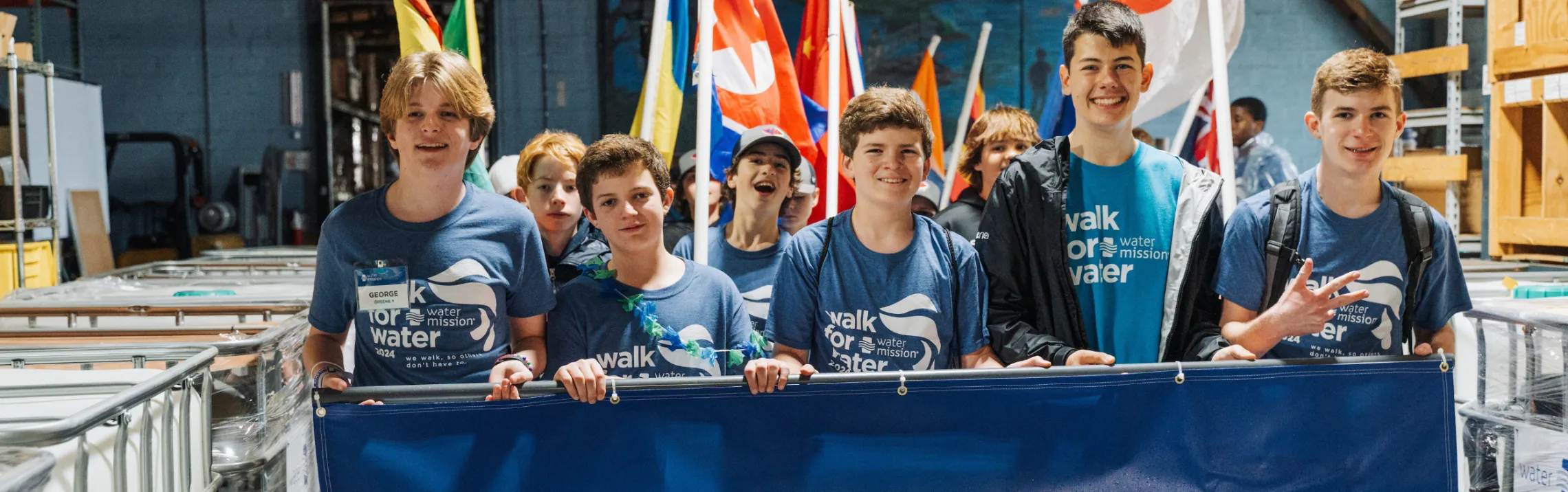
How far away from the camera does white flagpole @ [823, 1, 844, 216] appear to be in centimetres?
448

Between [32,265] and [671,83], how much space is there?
5.54 meters

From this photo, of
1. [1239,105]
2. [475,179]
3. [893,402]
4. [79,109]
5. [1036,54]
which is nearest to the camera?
[893,402]

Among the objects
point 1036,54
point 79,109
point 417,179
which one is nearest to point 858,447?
point 417,179

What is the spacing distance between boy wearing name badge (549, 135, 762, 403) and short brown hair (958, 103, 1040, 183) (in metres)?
1.60

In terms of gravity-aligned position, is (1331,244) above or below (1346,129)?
below

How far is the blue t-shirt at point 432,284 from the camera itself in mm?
2133

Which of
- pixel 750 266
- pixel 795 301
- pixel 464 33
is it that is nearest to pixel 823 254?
pixel 795 301

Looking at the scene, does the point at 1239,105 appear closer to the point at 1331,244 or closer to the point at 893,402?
the point at 1331,244

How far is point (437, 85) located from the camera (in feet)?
7.10

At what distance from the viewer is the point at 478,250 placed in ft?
7.09

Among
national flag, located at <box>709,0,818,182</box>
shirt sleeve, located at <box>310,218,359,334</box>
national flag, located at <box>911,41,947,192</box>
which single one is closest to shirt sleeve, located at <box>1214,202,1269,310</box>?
shirt sleeve, located at <box>310,218,359,334</box>

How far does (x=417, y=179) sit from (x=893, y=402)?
3.57ft

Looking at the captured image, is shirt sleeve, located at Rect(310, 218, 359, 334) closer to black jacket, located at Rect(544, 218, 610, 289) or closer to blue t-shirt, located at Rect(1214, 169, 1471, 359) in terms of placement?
black jacket, located at Rect(544, 218, 610, 289)

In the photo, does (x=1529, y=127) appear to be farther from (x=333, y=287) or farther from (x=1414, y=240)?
(x=333, y=287)
